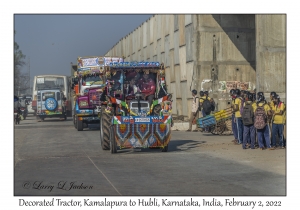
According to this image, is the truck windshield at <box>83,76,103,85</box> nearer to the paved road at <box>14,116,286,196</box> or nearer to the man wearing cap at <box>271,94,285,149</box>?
the paved road at <box>14,116,286,196</box>

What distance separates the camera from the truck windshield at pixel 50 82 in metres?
A: 54.2

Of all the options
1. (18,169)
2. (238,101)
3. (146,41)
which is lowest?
(18,169)

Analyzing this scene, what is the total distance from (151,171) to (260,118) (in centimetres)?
590

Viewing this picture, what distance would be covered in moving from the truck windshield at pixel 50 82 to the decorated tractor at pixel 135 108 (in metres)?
34.1

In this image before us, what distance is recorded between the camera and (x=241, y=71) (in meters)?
36.2

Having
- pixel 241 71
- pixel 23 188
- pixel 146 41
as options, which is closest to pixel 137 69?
pixel 23 188

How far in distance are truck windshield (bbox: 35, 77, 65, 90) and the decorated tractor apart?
3409 cm

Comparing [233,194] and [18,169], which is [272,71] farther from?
[233,194]

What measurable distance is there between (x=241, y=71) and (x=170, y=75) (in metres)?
9.42

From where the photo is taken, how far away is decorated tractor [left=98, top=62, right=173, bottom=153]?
18844 mm

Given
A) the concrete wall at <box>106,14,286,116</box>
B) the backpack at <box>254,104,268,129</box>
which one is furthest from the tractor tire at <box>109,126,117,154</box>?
the concrete wall at <box>106,14,286,116</box>

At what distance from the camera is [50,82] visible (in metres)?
54.6

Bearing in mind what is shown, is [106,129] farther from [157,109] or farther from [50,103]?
[50,103]

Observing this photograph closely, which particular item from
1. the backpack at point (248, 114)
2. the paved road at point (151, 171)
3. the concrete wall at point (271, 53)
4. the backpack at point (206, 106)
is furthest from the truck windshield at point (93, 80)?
the backpack at point (248, 114)
